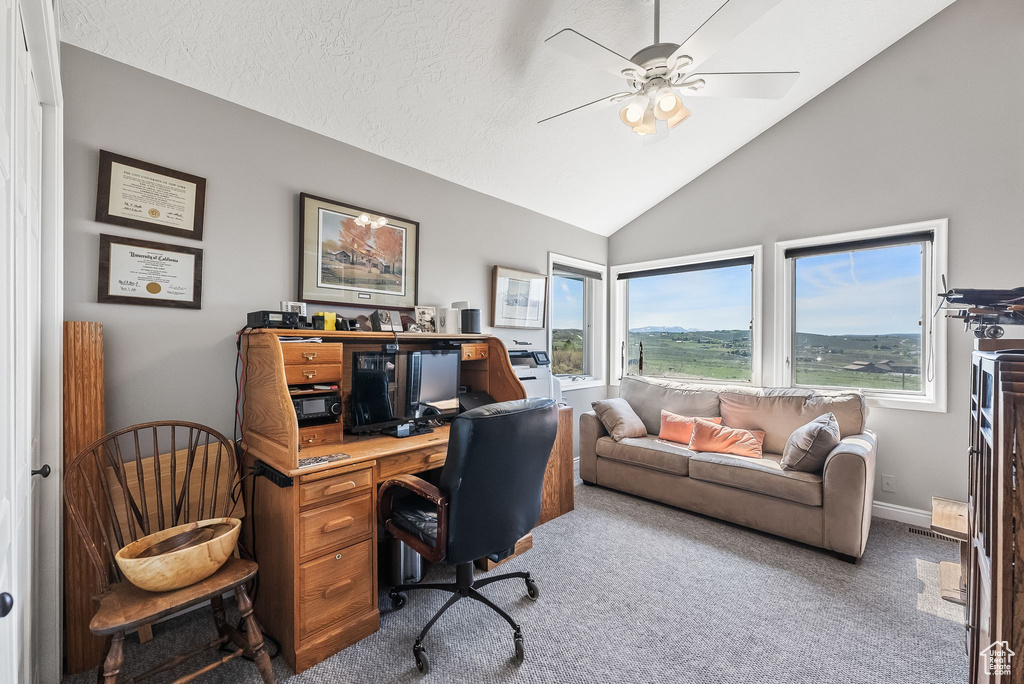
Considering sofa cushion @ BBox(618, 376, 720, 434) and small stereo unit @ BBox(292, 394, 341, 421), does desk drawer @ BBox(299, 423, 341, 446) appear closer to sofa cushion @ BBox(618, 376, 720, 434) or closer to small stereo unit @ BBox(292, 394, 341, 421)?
small stereo unit @ BBox(292, 394, 341, 421)

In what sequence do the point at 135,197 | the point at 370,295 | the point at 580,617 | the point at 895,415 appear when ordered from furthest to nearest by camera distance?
the point at 895,415 < the point at 370,295 < the point at 580,617 < the point at 135,197

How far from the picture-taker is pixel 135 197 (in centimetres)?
185

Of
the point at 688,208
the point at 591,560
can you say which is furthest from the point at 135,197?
the point at 688,208

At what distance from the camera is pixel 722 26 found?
5.31 feet

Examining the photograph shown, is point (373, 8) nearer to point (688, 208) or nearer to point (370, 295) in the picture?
point (370, 295)

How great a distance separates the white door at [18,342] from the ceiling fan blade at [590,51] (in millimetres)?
1623

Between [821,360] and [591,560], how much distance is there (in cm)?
260

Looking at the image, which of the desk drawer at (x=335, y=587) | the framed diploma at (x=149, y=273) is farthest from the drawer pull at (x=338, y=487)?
the framed diploma at (x=149, y=273)

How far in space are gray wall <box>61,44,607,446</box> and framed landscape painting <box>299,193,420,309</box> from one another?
71mm

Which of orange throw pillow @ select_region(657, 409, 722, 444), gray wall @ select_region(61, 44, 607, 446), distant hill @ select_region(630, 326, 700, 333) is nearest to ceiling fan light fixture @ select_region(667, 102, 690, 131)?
gray wall @ select_region(61, 44, 607, 446)

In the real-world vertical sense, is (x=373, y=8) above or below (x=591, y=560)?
A: above

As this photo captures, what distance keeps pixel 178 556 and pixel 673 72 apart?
271 cm

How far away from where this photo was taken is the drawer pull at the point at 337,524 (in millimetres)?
1726

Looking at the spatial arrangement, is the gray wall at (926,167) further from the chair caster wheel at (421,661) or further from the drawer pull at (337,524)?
the drawer pull at (337,524)
